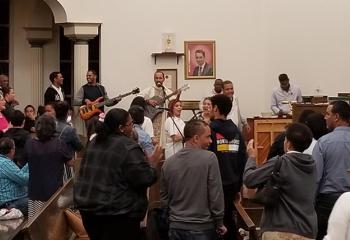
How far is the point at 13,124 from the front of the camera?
869 centimetres

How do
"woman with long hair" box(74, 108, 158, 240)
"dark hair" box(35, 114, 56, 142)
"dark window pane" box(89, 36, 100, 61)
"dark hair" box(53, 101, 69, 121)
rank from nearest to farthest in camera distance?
"woman with long hair" box(74, 108, 158, 240), "dark hair" box(35, 114, 56, 142), "dark hair" box(53, 101, 69, 121), "dark window pane" box(89, 36, 100, 61)

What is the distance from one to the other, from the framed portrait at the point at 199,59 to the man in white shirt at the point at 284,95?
1.26 m

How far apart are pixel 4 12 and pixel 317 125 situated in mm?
10582

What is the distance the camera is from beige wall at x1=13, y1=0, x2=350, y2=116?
46.1ft

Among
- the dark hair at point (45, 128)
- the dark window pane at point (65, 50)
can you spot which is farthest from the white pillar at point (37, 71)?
the dark hair at point (45, 128)

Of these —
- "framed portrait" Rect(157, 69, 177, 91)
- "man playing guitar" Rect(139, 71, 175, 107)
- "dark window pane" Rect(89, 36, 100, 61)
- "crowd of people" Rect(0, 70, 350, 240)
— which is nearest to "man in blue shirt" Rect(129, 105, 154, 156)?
"crowd of people" Rect(0, 70, 350, 240)

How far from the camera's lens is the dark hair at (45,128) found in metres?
7.34

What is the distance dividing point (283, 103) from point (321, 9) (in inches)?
85.6

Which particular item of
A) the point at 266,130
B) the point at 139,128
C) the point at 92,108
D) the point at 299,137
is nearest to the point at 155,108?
the point at 92,108

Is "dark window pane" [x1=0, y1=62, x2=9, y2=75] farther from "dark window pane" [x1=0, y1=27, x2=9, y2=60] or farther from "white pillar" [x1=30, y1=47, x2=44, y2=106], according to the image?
"white pillar" [x1=30, y1=47, x2=44, y2=106]

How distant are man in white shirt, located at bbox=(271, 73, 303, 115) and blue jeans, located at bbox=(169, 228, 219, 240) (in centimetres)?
808

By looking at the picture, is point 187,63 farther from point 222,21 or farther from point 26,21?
point 26,21

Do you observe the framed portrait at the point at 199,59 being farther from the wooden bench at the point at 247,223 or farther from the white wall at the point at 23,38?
the wooden bench at the point at 247,223

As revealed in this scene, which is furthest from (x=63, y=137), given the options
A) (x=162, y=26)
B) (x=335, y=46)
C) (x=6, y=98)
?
(x=335, y=46)
